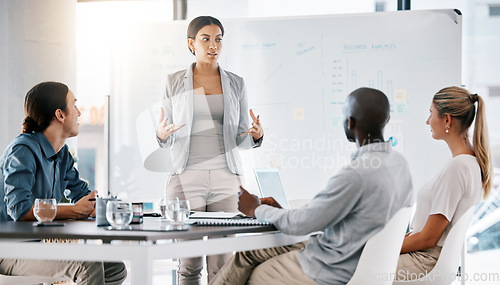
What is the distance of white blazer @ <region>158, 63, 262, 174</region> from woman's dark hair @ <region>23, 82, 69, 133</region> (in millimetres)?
717

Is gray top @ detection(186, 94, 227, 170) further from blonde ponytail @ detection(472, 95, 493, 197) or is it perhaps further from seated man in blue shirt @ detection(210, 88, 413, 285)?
blonde ponytail @ detection(472, 95, 493, 197)

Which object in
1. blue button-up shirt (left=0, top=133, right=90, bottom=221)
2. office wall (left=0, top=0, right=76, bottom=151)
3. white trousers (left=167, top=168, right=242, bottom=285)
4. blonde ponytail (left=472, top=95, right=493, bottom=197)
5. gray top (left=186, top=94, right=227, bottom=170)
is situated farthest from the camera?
office wall (left=0, top=0, right=76, bottom=151)

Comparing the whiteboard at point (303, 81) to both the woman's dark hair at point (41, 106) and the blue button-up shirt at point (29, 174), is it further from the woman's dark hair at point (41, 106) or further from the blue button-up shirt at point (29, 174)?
the woman's dark hair at point (41, 106)

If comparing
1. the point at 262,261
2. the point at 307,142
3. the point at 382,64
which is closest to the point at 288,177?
the point at 307,142

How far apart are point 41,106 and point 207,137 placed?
94 cm

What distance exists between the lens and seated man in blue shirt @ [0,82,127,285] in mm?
2314

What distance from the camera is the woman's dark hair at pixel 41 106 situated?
259 cm

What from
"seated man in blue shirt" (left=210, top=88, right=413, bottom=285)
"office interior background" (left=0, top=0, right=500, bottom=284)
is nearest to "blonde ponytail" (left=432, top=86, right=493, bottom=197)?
"seated man in blue shirt" (left=210, top=88, right=413, bottom=285)

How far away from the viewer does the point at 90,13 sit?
17.8ft

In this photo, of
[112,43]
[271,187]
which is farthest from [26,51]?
[271,187]

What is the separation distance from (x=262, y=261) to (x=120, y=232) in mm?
668

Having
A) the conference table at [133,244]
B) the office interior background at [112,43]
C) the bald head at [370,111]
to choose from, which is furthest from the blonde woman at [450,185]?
the office interior background at [112,43]

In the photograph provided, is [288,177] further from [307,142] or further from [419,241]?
[419,241]

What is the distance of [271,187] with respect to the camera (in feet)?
11.6
